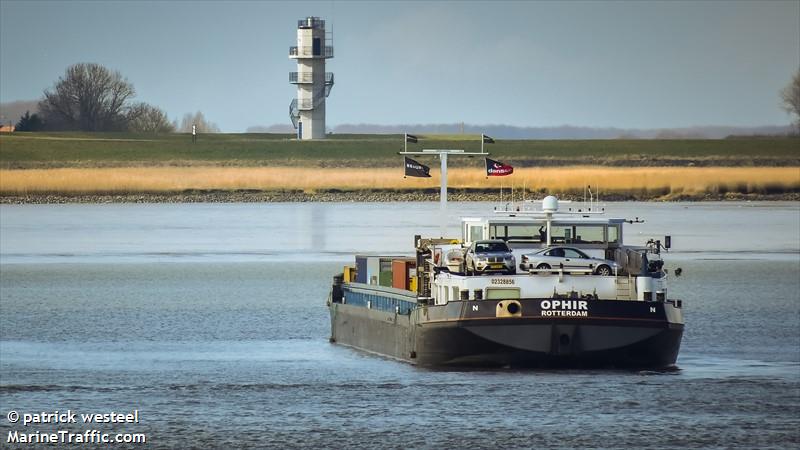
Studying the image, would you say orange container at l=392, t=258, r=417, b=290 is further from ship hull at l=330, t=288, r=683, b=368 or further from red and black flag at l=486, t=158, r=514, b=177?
ship hull at l=330, t=288, r=683, b=368

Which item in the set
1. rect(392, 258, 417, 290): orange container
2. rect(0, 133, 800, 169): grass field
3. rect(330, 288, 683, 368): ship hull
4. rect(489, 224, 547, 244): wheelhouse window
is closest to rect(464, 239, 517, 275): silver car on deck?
rect(330, 288, 683, 368): ship hull

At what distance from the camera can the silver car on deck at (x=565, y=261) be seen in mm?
43750

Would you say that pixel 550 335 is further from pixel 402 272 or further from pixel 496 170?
pixel 496 170

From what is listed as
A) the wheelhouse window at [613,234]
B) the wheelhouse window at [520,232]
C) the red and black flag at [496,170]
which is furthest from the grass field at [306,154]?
the wheelhouse window at [613,234]

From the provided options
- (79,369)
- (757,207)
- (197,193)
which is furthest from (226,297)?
(197,193)

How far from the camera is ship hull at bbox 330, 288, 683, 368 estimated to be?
138ft

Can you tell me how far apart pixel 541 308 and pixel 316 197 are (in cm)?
8873

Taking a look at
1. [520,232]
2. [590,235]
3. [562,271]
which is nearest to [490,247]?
[562,271]

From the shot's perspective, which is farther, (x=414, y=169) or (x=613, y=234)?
(x=414, y=169)

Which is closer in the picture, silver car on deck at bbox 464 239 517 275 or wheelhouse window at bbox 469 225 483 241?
silver car on deck at bbox 464 239 517 275

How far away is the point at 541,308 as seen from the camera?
4184 centimetres

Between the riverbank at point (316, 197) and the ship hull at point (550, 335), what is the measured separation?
77171 millimetres

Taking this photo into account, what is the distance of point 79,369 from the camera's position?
4534 centimetres

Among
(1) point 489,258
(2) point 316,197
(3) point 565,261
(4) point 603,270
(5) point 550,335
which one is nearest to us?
(5) point 550,335
